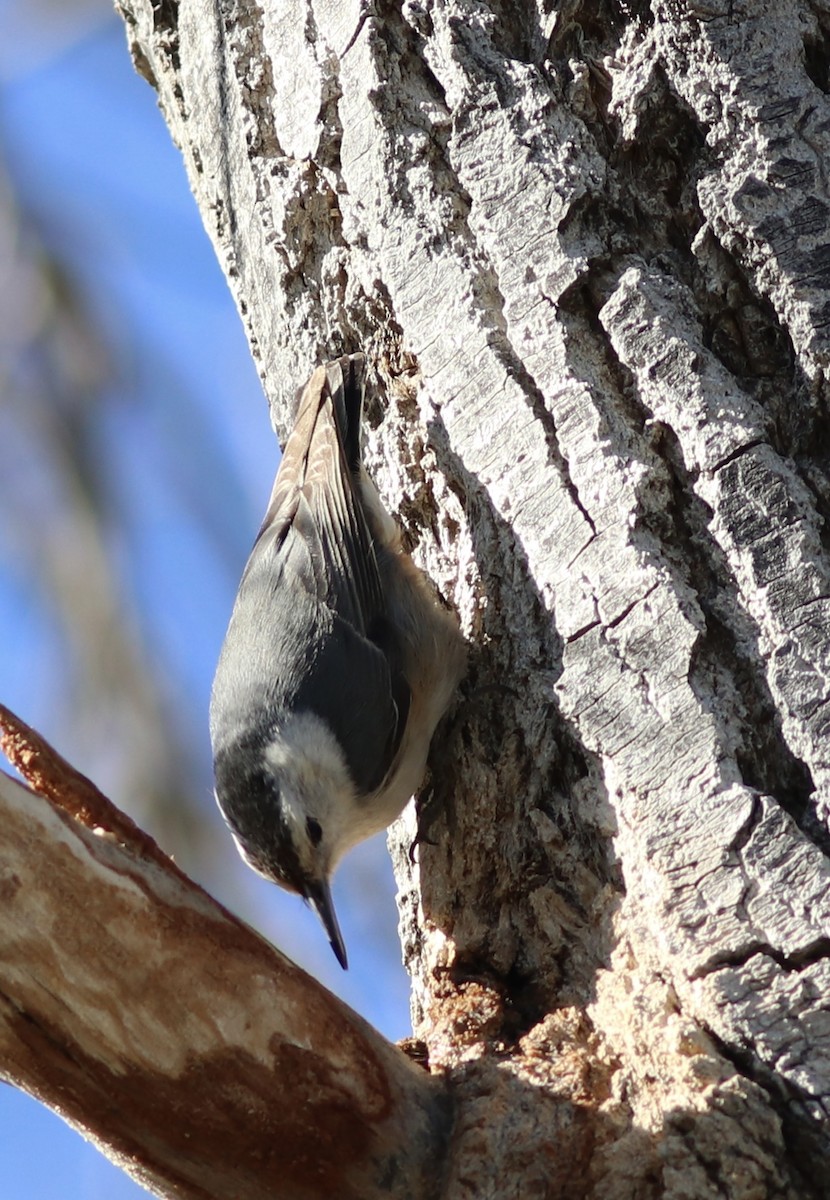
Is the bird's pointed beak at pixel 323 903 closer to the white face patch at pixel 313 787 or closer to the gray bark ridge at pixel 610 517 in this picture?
the white face patch at pixel 313 787

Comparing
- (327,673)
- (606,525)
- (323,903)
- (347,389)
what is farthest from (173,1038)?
(347,389)

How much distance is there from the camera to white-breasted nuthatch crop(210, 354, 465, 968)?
93.8 inches

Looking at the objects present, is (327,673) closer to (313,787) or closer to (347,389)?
(313,787)

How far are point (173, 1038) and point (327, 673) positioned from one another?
45.5 inches

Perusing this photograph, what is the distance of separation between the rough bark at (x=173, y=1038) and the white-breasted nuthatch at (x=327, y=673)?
83 centimetres

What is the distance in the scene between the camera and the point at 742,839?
57.9 inches

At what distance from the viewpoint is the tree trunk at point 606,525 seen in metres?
1.43

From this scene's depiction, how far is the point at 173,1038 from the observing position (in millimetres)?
1397

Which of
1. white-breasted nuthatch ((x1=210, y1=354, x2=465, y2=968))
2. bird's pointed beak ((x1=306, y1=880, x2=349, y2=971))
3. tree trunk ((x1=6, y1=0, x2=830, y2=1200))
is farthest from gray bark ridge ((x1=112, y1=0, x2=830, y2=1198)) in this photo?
bird's pointed beak ((x1=306, y1=880, x2=349, y2=971))

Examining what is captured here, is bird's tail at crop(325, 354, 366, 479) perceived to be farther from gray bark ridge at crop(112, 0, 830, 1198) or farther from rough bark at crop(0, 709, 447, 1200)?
rough bark at crop(0, 709, 447, 1200)

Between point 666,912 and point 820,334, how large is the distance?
74 centimetres

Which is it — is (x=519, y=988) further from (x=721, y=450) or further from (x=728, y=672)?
(x=721, y=450)

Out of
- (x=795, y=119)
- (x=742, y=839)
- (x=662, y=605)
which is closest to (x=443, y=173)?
(x=795, y=119)

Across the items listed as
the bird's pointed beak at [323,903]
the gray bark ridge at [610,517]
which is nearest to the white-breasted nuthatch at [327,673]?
the bird's pointed beak at [323,903]
